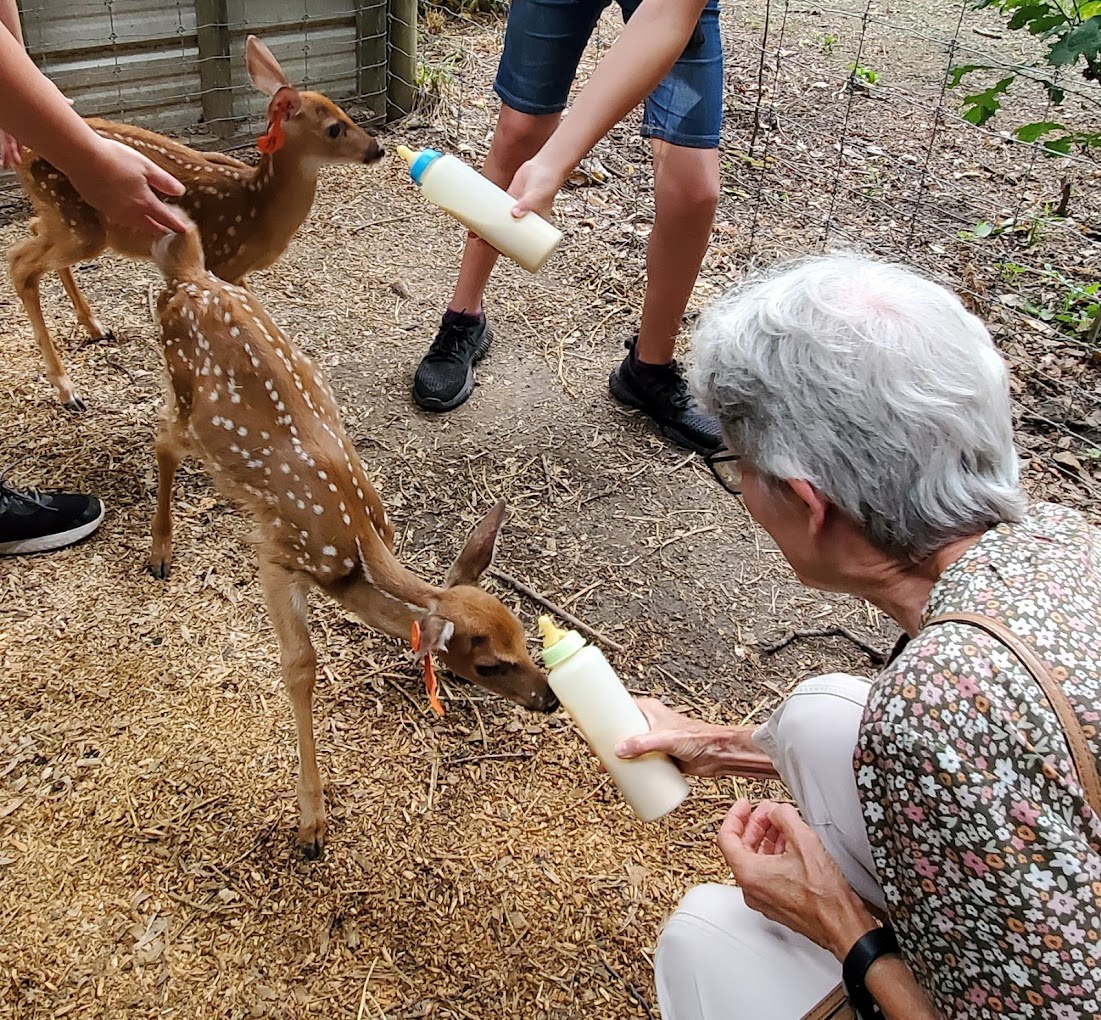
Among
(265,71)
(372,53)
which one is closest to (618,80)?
Answer: (265,71)

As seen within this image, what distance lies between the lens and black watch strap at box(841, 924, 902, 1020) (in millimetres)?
1517

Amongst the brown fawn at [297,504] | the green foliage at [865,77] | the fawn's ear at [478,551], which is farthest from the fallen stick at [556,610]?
the green foliage at [865,77]

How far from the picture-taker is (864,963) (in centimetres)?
152

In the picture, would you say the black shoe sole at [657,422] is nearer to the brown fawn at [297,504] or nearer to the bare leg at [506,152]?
the bare leg at [506,152]

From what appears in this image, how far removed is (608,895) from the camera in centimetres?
256

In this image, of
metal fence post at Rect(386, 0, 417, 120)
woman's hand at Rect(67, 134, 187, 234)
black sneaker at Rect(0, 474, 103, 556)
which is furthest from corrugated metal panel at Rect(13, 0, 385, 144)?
woman's hand at Rect(67, 134, 187, 234)

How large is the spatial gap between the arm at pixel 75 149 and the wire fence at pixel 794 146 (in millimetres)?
2823

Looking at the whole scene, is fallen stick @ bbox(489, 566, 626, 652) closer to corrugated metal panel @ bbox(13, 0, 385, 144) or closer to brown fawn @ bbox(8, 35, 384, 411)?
brown fawn @ bbox(8, 35, 384, 411)

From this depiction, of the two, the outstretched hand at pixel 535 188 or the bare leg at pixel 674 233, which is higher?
the outstretched hand at pixel 535 188

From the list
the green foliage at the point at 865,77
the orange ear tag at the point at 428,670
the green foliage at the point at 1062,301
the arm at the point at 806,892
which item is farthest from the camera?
the green foliage at the point at 865,77

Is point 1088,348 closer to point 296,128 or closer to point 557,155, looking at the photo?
point 557,155

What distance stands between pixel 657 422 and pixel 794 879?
8.52ft

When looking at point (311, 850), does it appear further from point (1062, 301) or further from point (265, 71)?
point (1062, 301)

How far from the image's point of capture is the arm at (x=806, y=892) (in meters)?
1.48
